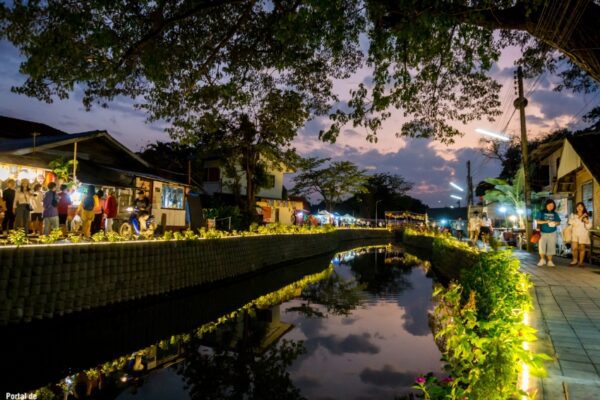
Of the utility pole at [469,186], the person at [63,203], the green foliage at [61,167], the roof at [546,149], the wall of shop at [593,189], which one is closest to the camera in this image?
the person at [63,203]

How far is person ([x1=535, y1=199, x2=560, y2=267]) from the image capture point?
1205 centimetres

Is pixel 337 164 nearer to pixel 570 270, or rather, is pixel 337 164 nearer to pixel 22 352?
pixel 570 270

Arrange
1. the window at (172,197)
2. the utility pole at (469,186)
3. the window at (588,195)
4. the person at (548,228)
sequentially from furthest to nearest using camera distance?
the utility pole at (469,186) < the window at (172,197) < the window at (588,195) < the person at (548,228)

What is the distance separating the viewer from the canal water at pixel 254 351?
618 centimetres

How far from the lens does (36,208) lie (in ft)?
51.2

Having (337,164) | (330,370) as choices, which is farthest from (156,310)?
(337,164)

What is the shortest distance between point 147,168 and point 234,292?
11317 mm

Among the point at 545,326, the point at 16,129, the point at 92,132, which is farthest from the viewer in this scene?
the point at 16,129

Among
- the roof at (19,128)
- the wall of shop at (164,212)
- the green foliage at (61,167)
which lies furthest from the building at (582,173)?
the roof at (19,128)

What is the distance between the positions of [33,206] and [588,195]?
22008 mm

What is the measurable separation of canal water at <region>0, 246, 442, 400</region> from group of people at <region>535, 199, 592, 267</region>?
4118mm

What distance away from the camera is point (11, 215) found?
43.0ft

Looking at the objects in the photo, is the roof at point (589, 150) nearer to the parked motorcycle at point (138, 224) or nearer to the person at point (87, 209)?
the parked motorcycle at point (138, 224)

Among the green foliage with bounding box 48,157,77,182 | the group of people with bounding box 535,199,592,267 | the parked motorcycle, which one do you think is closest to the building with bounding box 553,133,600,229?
the group of people with bounding box 535,199,592,267
